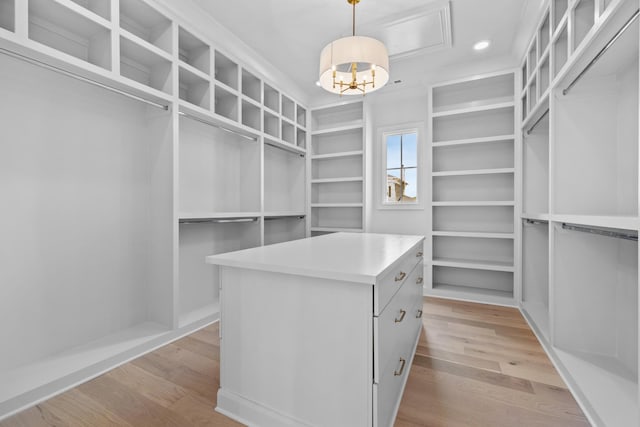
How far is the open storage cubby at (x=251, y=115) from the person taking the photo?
10.6 ft

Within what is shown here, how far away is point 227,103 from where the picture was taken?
9.74 ft

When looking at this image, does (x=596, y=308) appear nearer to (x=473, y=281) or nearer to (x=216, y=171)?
(x=473, y=281)

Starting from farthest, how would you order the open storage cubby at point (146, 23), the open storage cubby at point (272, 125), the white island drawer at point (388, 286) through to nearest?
1. the open storage cubby at point (272, 125)
2. the open storage cubby at point (146, 23)
3. the white island drawer at point (388, 286)

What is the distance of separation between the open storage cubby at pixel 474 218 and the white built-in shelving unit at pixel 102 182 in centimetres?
254

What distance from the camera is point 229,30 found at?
8.95ft

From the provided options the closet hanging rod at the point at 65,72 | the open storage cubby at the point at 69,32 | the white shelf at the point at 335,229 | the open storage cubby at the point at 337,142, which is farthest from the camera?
the open storage cubby at the point at 337,142

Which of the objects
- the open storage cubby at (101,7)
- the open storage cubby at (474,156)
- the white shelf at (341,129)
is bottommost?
the open storage cubby at (474,156)

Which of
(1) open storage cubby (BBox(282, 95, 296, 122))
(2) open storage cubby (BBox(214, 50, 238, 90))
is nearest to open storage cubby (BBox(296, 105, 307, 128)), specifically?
(1) open storage cubby (BBox(282, 95, 296, 122))

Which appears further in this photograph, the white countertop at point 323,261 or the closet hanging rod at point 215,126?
the closet hanging rod at point 215,126

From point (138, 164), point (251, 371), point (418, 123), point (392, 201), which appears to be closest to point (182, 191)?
point (138, 164)

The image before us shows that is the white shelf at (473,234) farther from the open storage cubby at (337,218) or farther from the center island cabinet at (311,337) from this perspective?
the center island cabinet at (311,337)

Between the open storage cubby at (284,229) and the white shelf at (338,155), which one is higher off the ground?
the white shelf at (338,155)

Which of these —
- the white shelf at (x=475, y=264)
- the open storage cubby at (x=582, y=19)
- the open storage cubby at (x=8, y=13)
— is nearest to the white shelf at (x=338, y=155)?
the white shelf at (x=475, y=264)

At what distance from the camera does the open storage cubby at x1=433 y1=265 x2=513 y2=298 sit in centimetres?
341
